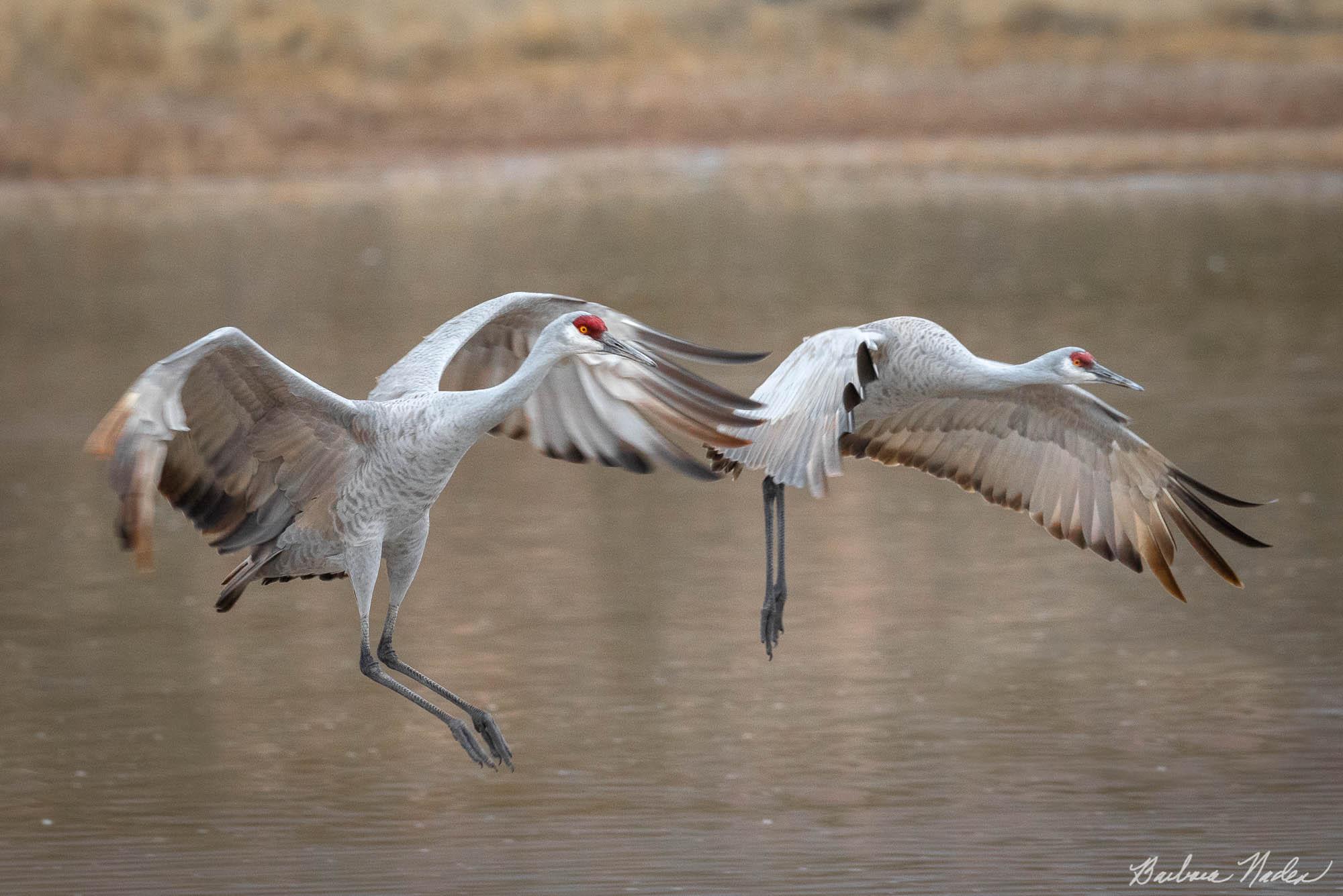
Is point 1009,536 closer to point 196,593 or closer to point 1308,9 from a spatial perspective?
point 196,593

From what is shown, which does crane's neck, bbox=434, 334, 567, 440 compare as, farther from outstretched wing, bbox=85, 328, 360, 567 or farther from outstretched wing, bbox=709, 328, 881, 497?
Result: outstretched wing, bbox=709, 328, 881, 497

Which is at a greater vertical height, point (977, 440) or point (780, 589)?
point (977, 440)

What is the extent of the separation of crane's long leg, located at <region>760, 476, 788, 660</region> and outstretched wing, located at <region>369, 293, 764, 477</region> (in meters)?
0.90

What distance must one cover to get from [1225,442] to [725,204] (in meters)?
25.3

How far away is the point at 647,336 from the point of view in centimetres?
862

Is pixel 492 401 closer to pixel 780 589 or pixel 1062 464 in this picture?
pixel 780 589

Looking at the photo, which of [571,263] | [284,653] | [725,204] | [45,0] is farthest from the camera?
[45,0]

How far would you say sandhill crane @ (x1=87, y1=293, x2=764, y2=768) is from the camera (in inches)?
313

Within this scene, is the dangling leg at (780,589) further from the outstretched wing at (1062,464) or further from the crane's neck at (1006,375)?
the crane's neck at (1006,375)

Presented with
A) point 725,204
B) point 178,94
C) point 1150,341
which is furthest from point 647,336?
point 178,94

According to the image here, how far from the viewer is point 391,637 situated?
8.97 metres

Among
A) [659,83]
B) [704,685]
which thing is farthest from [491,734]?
[659,83]
